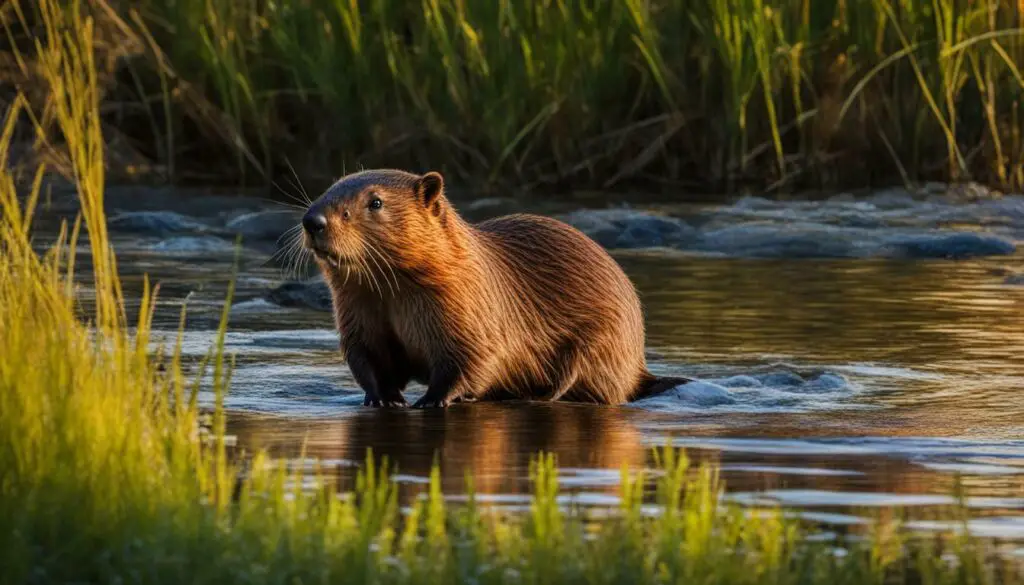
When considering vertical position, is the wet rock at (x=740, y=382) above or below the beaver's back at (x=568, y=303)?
below

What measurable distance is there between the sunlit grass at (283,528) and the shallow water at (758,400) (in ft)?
1.68

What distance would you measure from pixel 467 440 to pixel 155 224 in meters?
7.32

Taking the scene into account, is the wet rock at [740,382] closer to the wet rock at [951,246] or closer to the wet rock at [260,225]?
the wet rock at [951,246]

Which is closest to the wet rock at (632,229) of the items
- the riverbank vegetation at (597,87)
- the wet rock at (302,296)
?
the riverbank vegetation at (597,87)

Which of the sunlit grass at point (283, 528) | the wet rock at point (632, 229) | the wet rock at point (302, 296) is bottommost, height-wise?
the wet rock at point (302, 296)

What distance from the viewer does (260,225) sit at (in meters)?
13.4

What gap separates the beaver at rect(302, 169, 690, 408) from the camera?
292 inches

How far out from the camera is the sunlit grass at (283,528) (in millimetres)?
4156

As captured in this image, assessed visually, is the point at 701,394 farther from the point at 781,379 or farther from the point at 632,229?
the point at 632,229

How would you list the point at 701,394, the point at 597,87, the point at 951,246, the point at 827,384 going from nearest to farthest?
the point at 701,394
the point at 827,384
the point at 951,246
the point at 597,87

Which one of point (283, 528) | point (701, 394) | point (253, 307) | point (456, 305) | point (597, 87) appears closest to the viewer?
point (283, 528)

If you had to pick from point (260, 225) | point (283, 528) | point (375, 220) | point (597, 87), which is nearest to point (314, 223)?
point (375, 220)

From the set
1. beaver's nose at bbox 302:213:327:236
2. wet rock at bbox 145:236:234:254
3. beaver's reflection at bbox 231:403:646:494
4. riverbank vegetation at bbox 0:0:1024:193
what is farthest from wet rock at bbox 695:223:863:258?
beaver's nose at bbox 302:213:327:236

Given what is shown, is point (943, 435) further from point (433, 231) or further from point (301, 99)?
point (301, 99)
